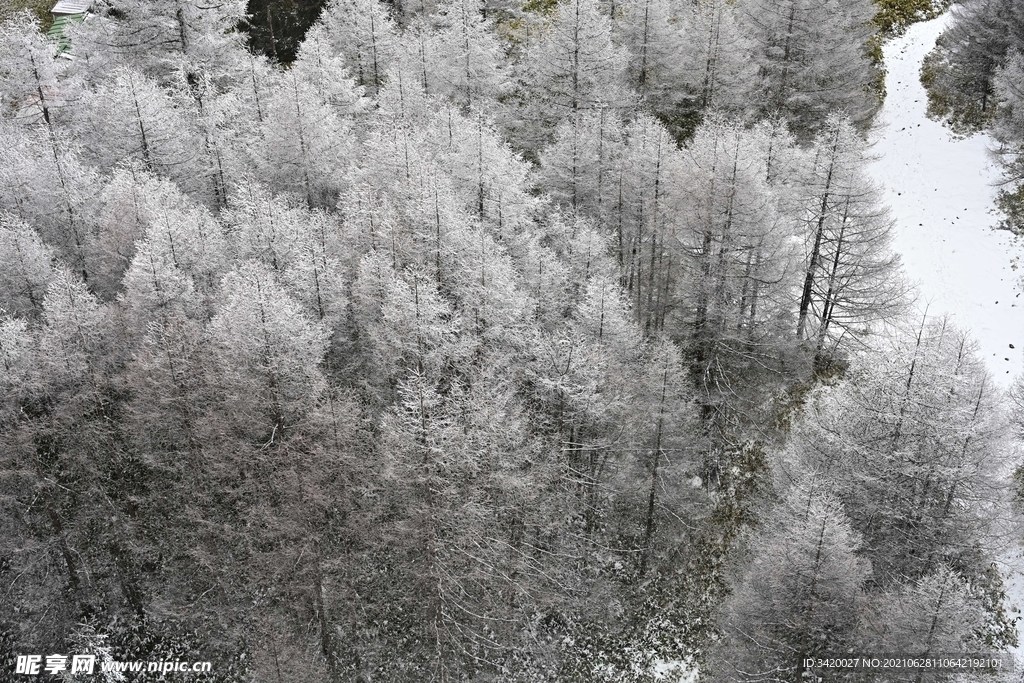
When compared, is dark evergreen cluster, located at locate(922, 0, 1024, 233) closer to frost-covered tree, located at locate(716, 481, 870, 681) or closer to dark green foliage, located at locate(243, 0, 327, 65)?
frost-covered tree, located at locate(716, 481, 870, 681)

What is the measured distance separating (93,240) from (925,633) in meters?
32.7

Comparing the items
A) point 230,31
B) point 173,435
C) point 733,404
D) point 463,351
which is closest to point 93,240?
point 173,435

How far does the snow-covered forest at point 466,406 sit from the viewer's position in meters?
25.7

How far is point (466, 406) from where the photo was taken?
26.1m

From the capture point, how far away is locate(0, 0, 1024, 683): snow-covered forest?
25.7 meters

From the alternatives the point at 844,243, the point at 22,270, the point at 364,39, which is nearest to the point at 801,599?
the point at 844,243

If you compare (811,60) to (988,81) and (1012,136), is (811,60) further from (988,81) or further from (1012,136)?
(1012,136)

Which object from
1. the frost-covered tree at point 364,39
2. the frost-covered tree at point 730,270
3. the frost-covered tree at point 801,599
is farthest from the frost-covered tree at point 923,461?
the frost-covered tree at point 364,39

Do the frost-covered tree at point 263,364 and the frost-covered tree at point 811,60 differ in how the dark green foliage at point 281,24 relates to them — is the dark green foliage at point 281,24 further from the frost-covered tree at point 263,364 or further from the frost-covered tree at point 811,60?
the frost-covered tree at point 263,364

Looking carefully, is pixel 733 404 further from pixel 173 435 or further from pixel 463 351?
pixel 173 435

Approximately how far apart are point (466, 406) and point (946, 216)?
100 feet

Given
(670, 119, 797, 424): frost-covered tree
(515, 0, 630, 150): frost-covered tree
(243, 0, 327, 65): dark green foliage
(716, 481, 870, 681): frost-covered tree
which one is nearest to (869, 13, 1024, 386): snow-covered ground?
(670, 119, 797, 424): frost-covered tree

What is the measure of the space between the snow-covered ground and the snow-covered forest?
270 cm

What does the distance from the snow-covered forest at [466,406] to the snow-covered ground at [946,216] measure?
8.86 ft
